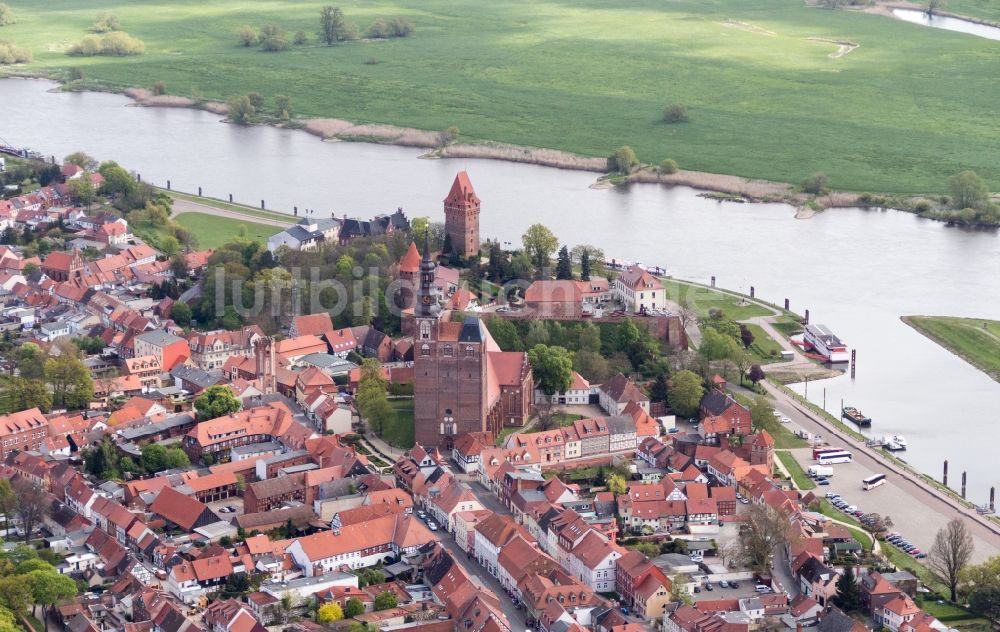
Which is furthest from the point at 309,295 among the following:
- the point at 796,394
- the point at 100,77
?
the point at 100,77

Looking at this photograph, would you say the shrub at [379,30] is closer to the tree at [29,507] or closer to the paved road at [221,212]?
the paved road at [221,212]

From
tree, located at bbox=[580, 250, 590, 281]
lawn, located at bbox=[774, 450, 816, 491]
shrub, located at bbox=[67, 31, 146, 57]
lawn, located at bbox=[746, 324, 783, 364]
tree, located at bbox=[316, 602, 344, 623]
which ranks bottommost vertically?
tree, located at bbox=[316, 602, 344, 623]

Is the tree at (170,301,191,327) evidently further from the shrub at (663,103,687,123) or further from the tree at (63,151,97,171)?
the shrub at (663,103,687,123)

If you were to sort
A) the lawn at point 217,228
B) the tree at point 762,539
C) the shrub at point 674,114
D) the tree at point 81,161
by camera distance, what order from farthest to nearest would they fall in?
1. the shrub at point 674,114
2. the tree at point 81,161
3. the lawn at point 217,228
4. the tree at point 762,539

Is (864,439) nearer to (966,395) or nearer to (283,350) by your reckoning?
(966,395)

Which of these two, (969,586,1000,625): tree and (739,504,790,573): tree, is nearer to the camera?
(969,586,1000,625): tree

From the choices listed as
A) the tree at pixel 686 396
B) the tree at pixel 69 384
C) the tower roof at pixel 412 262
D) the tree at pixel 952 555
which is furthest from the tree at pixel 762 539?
the tree at pixel 69 384

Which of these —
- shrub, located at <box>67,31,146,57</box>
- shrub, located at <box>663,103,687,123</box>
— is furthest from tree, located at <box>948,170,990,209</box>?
shrub, located at <box>67,31,146,57</box>
